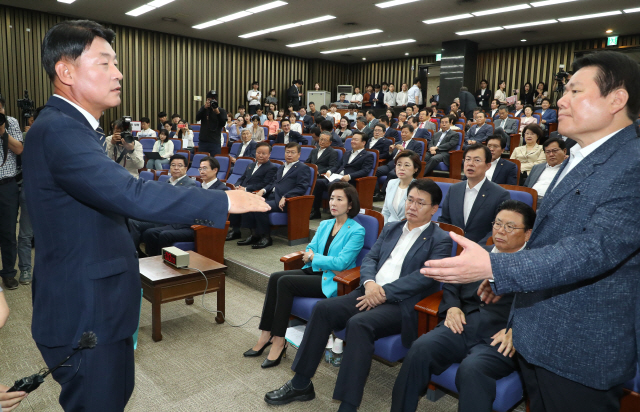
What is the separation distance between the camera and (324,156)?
18.7ft

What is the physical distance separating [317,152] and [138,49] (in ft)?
23.5

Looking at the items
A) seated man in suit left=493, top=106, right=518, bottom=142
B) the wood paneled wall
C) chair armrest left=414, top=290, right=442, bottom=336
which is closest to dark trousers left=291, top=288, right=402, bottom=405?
chair armrest left=414, top=290, right=442, bottom=336

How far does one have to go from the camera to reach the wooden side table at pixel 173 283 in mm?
2779

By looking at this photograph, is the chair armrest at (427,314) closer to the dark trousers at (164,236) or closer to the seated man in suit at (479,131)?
the dark trousers at (164,236)

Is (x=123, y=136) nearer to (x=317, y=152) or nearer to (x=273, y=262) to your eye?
(x=273, y=262)

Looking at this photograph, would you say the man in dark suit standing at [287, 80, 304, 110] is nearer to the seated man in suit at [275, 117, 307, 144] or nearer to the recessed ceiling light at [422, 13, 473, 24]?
the recessed ceiling light at [422, 13, 473, 24]

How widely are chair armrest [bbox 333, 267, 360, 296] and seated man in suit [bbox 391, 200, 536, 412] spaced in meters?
0.51

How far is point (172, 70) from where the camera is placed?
11234 millimetres

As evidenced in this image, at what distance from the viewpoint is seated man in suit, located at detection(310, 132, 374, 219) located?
511 cm

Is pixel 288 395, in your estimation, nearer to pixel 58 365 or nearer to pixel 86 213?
pixel 58 365

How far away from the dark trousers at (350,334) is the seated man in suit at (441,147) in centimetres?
396

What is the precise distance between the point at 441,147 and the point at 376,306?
4450 mm

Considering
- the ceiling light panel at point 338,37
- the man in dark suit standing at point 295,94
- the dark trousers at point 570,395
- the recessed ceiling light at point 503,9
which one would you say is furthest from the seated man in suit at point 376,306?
the man in dark suit standing at point 295,94

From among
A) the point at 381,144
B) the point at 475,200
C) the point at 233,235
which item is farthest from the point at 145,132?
the point at 475,200
